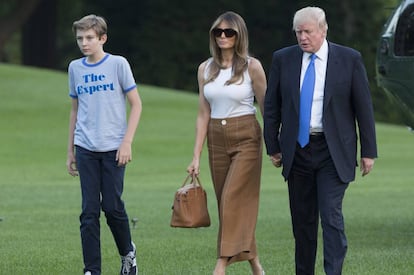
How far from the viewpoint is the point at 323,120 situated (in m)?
8.61

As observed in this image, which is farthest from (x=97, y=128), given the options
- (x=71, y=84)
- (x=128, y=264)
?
(x=128, y=264)

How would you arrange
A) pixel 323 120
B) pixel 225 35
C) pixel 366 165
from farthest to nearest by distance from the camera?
1. pixel 225 35
2. pixel 366 165
3. pixel 323 120

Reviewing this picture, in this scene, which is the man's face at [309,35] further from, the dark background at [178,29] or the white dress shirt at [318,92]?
the dark background at [178,29]

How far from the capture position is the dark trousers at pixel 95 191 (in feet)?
30.7

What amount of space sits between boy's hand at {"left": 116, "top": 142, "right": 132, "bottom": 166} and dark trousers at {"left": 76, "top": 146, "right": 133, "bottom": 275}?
85 millimetres

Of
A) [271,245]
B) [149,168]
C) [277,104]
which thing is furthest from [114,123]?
[149,168]

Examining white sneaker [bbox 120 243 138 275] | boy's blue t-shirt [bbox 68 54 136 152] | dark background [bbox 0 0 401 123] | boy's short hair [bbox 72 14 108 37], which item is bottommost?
dark background [bbox 0 0 401 123]

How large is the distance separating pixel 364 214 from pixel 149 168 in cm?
1012

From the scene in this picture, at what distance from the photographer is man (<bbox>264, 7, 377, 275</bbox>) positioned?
8633 mm

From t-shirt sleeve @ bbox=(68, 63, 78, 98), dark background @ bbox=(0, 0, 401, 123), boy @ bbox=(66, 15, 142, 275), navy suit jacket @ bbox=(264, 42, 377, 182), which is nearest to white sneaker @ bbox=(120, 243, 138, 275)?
boy @ bbox=(66, 15, 142, 275)

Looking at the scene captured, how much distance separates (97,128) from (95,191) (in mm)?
435

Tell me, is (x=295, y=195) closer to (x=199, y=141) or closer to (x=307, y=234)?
(x=307, y=234)

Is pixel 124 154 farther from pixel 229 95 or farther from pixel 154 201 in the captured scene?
pixel 154 201

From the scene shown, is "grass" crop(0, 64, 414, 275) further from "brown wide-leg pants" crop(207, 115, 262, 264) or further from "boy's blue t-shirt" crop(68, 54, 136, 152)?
"boy's blue t-shirt" crop(68, 54, 136, 152)
